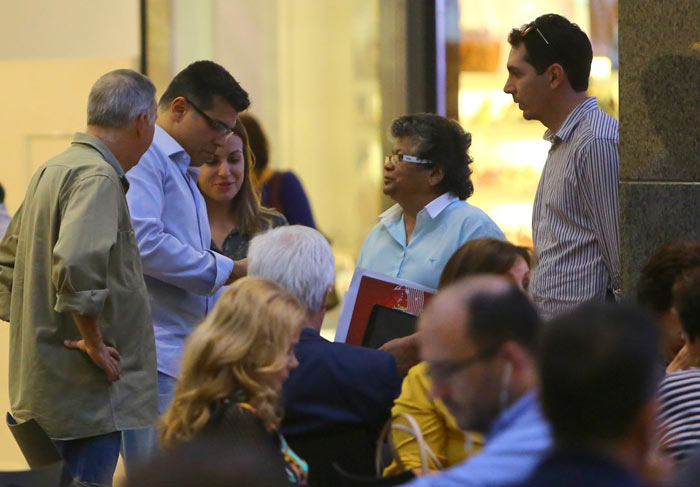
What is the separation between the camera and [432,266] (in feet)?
15.6

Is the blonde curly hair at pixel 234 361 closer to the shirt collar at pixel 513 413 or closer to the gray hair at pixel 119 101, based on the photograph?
the shirt collar at pixel 513 413

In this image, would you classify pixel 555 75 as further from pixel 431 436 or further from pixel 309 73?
pixel 309 73

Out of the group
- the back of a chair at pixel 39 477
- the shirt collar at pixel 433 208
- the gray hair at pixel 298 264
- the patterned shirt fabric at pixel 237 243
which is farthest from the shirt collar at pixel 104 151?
the back of a chair at pixel 39 477

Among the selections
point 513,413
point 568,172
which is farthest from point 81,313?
point 513,413

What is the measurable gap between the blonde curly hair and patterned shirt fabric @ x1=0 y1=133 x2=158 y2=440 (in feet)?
3.63

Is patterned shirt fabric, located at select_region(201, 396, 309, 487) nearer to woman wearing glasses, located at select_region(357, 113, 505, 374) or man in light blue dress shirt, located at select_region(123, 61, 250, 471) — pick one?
man in light blue dress shirt, located at select_region(123, 61, 250, 471)

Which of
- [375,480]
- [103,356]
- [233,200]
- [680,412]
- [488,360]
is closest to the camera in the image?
[488,360]

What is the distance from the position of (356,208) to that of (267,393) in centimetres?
583

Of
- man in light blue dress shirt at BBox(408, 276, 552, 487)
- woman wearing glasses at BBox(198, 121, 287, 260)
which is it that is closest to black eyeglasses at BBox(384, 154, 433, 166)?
woman wearing glasses at BBox(198, 121, 287, 260)

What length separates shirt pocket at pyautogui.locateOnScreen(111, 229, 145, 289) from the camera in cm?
420

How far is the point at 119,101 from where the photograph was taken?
14.2 feet

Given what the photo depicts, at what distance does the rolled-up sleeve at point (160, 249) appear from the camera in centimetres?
457

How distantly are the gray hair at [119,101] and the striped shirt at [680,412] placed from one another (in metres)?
2.12

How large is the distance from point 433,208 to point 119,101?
134 cm
